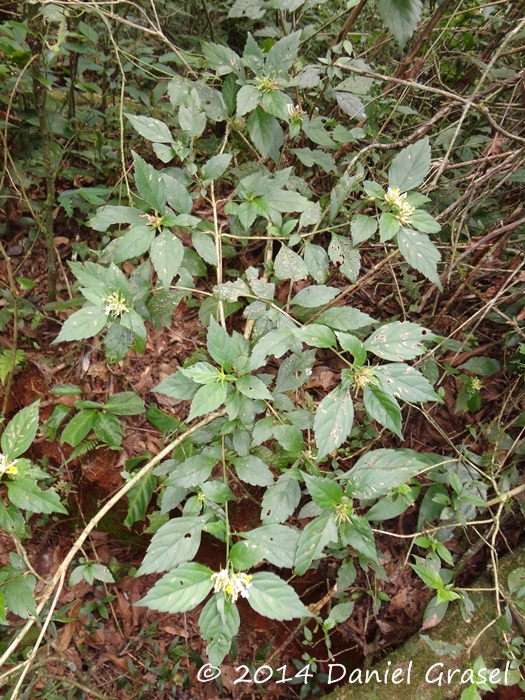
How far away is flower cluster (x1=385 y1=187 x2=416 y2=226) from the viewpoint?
154 centimetres

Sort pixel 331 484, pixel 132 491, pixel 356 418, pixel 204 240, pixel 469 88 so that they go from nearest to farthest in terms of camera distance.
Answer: pixel 331 484 < pixel 204 240 < pixel 132 491 < pixel 356 418 < pixel 469 88

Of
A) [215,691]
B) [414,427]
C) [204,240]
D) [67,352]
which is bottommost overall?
[215,691]

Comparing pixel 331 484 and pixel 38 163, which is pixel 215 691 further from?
pixel 38 163

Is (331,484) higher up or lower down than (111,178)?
lower down

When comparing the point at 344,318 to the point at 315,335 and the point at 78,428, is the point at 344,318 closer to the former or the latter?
the point at 315,335

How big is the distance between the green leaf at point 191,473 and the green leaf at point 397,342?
0.73 metres

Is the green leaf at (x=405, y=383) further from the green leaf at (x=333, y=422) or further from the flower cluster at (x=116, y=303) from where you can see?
the flower cluster at (x=116, y=303)

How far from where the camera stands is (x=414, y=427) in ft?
7.75

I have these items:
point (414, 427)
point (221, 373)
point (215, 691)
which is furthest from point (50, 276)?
point (215, 691)

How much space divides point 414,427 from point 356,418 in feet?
1.09

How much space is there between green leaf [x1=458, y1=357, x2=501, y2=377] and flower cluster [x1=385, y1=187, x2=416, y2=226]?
1029 mm

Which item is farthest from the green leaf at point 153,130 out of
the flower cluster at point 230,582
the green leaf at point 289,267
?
the flower cluster at point 230,582

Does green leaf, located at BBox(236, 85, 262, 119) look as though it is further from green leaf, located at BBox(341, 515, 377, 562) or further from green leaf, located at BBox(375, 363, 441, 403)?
green leaf, located at BBox(341, 515, 377, 562)

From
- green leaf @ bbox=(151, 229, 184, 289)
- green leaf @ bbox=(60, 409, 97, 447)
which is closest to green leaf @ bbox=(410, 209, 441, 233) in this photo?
green leaf @ bbox=(151, 229, 184, 289)
